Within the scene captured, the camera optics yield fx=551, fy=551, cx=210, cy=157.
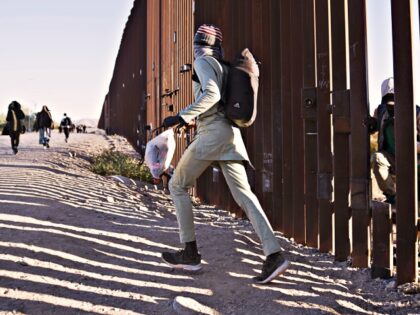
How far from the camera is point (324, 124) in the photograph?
13.7 ft

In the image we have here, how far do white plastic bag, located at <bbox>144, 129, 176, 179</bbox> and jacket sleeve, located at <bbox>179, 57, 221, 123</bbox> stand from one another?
2.31ft

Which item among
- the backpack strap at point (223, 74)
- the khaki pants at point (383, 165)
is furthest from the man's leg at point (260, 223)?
the khaki pants at point (383, 165)

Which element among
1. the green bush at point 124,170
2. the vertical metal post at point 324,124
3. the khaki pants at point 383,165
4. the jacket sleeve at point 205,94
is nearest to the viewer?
the jacket sleeve at point 205,94

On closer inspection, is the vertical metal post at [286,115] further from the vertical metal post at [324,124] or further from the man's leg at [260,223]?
the man's leg at [260,223]

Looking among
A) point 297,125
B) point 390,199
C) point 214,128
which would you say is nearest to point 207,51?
point 214,128

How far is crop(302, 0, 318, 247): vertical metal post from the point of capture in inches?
171

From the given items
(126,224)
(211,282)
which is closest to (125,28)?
(126,224)

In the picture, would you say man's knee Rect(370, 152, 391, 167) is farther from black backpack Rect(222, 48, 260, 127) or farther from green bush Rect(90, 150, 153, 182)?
green bush Rect(90, 150, 153, 182)

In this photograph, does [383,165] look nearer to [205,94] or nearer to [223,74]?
[223,74]

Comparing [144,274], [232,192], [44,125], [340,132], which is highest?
[44,125]

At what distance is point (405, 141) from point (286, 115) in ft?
5.09

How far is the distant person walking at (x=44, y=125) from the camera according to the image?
18.0m

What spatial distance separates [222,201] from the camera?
6.74m

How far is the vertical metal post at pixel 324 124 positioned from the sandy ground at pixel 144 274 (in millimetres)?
310
